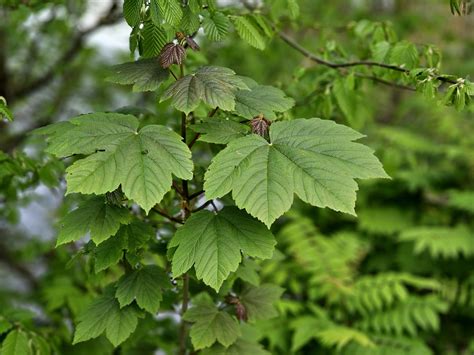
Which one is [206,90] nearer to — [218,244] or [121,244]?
[218,244]

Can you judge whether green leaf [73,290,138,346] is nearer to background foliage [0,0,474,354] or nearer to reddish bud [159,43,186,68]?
background foliage [0,0,474,354]

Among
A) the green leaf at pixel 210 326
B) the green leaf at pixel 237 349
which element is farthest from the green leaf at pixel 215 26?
the green leaf at pixel 237 349

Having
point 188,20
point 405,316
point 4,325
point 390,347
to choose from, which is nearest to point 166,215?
point 188,20

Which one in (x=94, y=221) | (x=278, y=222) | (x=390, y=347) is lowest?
(x=278, y=222)

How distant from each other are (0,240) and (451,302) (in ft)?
9.58

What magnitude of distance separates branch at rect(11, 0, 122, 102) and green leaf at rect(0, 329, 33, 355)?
1.60m

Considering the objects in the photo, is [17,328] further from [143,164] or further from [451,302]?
[451,302]

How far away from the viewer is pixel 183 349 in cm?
190

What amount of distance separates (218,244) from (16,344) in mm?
751

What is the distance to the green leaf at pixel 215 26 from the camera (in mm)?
1525

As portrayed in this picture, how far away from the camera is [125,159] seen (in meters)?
1.27

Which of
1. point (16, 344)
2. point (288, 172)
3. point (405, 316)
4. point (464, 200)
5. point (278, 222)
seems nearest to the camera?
point (288, 172)

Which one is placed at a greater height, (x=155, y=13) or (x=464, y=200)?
(x=155, y=13)

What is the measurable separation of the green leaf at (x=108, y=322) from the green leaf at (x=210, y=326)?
157 millimetres
